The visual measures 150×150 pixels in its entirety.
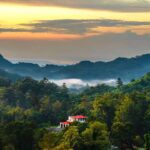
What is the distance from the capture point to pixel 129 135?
60.2 m

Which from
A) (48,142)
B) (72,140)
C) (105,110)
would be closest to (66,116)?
(105,110)

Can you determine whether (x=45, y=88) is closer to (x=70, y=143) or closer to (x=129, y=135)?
(x=129, y=135)

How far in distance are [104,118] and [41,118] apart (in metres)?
18.6

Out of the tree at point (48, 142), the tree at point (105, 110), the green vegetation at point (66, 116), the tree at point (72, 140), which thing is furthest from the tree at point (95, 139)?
the tree at point (105, 110)

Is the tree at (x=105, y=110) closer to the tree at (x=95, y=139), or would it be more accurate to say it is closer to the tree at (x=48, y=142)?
the tree at (x=95, y=139)

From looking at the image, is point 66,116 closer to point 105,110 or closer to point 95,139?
point 105,110

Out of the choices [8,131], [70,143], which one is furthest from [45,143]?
[8,131]

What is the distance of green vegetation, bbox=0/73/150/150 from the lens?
53.1 metres

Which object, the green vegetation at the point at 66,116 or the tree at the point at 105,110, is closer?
the green vegetation at the point at 66,116

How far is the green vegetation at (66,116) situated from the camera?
174 feet

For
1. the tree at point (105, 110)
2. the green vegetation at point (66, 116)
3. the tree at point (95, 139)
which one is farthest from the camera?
the tree at point (105, 110)

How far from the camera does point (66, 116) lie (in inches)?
3565

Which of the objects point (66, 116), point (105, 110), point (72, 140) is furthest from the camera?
point (66, 116)

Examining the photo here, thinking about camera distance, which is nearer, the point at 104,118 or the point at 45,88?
the point at 104,118
